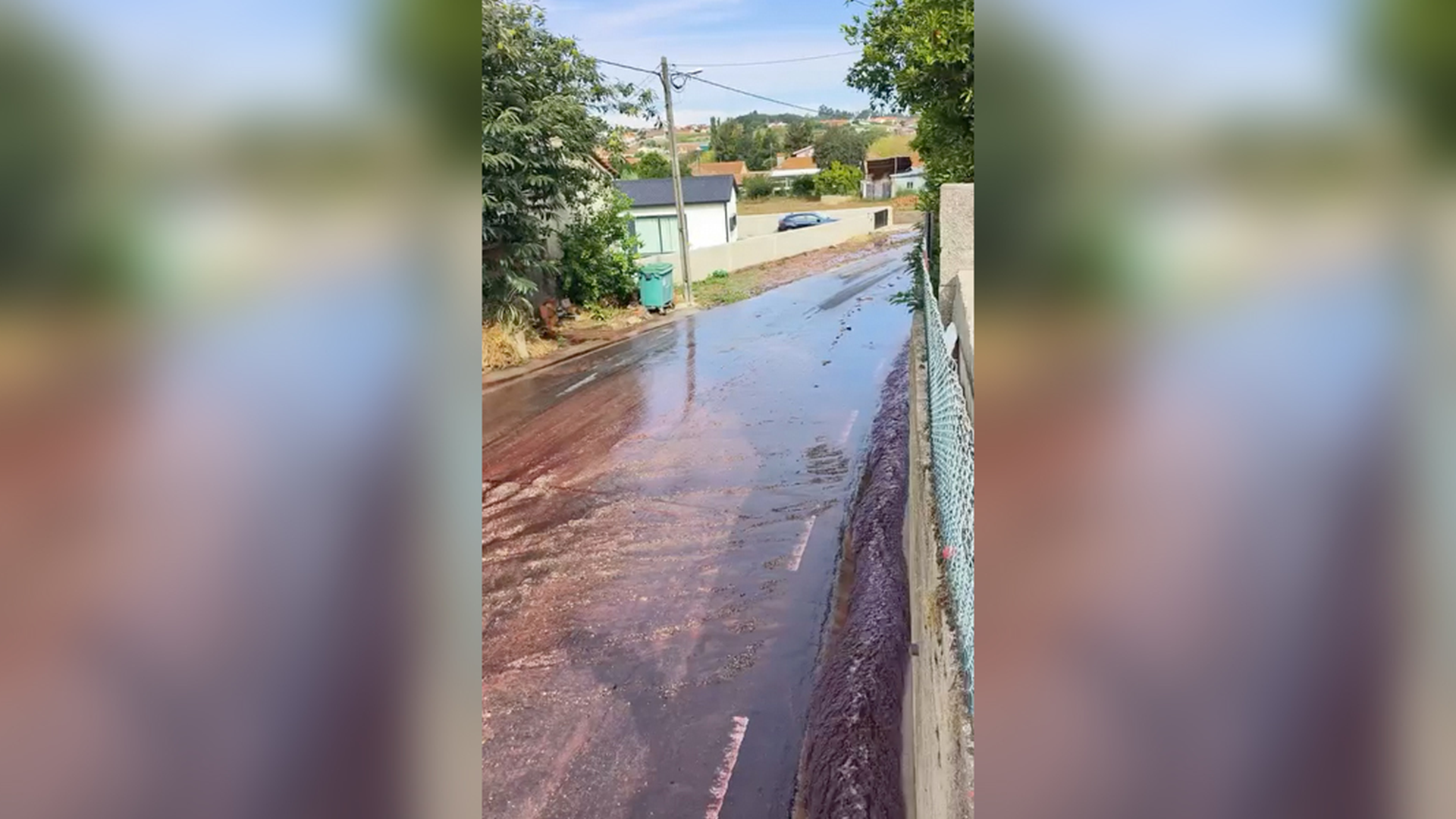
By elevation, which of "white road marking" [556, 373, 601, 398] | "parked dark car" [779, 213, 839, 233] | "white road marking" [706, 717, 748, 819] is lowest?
"white road marking" [706, 717, 748, 819]

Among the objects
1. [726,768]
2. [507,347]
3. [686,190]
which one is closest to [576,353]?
[507,347]

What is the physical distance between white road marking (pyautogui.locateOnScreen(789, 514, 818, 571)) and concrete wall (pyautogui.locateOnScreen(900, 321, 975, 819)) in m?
0.99

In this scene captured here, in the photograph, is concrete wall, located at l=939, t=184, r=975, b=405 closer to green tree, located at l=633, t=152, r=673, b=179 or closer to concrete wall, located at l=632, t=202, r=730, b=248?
concrete wall, located at l=632, t=202, r=730, b=248

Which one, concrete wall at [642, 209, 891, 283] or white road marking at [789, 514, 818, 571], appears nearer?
white road marking at [789, 514, 818, 571]

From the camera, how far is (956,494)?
280 cm

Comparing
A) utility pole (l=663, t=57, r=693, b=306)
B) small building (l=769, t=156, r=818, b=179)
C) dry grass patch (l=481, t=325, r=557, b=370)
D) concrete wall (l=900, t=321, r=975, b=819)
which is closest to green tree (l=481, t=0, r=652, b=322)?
dry grass patch (l=481, t=325, r=557, b=370)

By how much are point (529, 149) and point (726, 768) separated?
31.7 ft

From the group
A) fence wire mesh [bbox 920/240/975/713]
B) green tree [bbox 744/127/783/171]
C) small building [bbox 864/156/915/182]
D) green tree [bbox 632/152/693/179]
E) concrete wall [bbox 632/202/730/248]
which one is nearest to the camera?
fence wire mesh [bbox 920/240/975/713]

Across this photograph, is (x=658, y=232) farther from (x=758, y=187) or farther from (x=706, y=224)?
(x=758, y=187)

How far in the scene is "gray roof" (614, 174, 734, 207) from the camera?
25250 millimetres
